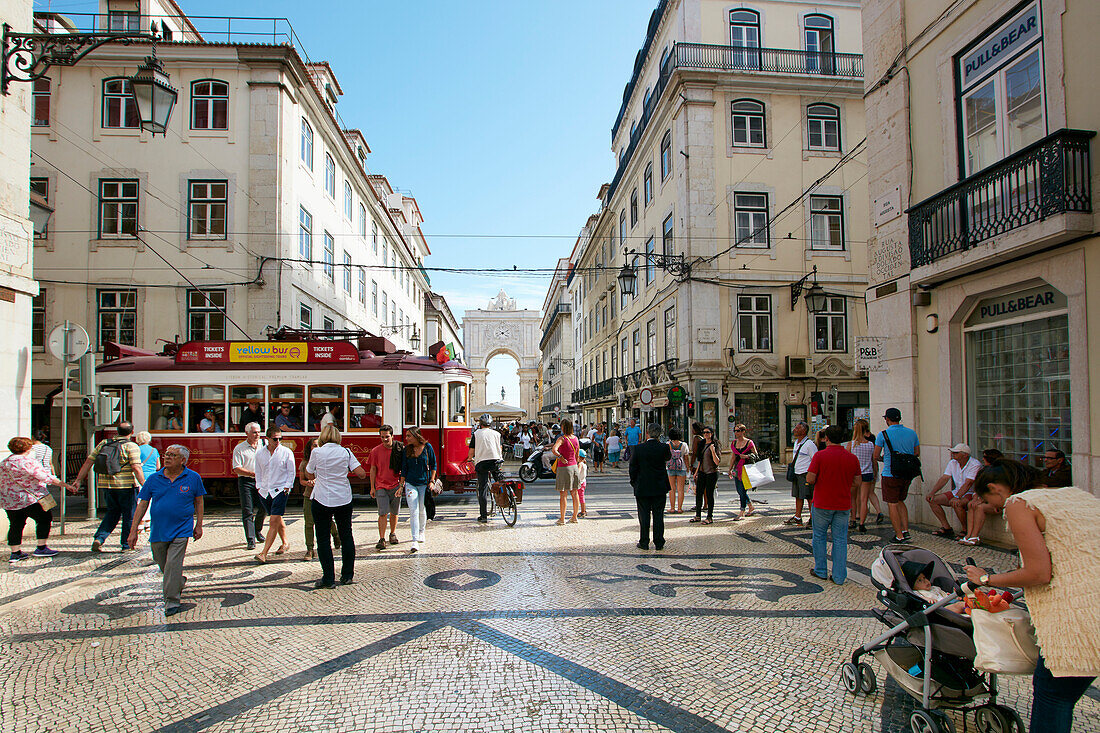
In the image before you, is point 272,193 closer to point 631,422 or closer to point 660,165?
point 631,422

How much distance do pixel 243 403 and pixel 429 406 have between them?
12.3 ft

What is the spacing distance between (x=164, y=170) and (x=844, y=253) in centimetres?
2348

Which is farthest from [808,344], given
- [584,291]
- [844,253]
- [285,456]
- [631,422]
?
[584,291]

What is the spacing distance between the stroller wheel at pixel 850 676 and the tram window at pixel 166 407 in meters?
13.1

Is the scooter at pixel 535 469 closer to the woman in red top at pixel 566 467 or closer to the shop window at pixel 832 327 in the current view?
the woman in red top at pixel 566 467

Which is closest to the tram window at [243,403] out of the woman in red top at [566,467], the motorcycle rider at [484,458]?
the motorcycle rider at [484,458]

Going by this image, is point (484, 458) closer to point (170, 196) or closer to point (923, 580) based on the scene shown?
point (923, 580)

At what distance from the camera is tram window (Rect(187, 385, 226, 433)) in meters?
13.3

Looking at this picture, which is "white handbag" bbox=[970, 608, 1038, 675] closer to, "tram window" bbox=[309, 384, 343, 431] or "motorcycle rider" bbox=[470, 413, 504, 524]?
"motorcycle rider" bbox=[470, 413, 504, 524]

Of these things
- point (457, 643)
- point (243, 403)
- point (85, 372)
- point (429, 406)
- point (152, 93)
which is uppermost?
point (152, 93)

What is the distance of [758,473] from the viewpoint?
36.4 feet

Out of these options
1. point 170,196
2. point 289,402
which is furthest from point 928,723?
point 170,196

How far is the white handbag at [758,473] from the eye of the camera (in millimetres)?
10992

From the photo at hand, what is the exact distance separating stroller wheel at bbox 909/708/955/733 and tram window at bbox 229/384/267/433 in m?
12.6
